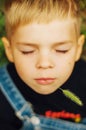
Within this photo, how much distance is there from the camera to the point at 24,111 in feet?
4.89

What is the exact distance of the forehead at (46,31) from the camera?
1.36m

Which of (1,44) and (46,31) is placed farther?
(1,44)

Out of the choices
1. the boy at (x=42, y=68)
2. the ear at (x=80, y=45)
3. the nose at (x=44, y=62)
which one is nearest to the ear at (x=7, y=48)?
the boy at (x=42, y=68)

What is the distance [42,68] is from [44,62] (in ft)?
0.09

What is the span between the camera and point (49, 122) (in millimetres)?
1498

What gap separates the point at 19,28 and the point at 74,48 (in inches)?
9.2

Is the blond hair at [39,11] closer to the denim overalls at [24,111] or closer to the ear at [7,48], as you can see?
the ear at [7,48]

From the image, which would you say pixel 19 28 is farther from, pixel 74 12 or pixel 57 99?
pixel 57 99

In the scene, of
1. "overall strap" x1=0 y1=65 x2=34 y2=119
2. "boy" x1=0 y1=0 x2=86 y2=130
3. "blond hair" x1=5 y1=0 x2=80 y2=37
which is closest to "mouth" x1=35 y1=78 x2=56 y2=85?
"boy" x1=0 y1=0 x2=86 y2=130

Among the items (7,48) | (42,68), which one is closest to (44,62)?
(42,68)

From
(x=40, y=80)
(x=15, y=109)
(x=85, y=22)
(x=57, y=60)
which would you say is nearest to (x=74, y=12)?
(x=85, y=22)

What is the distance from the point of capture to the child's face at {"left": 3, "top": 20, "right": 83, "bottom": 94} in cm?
136

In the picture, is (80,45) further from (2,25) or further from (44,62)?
(2,25)

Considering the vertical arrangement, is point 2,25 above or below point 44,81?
above
